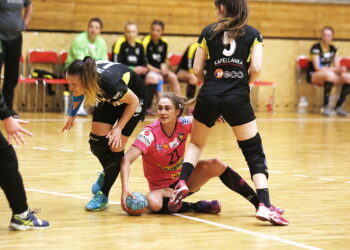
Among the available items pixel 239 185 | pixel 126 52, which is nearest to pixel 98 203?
pixel 239 185

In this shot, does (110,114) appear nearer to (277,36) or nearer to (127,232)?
(127,232)

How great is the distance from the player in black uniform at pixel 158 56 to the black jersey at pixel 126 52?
448mm

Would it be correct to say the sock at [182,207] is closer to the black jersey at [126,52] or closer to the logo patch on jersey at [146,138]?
the logo patch on jersey at [146,138]

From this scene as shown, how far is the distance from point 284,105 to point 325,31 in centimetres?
182

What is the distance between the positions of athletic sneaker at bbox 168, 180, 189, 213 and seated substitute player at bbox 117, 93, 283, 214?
24 centimetres

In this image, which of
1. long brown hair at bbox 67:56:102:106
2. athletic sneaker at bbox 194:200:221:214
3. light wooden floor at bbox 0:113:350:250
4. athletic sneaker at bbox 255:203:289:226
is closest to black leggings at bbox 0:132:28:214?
light wooden floor at bbox 0:113:350:250

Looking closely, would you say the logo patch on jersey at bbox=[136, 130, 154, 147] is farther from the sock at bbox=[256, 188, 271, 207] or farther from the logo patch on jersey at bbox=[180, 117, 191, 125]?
the sock at bbox=[256, 188, 271, 207]

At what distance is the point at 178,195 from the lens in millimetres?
4828

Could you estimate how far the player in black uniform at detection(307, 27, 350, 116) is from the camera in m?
14.2

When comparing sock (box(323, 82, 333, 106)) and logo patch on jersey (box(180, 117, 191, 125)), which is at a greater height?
logo patch on jersey (box(180, 117, 191, 125))

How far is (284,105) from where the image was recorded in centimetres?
1506

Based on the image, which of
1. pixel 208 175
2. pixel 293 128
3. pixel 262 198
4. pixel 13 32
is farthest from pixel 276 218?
pixel 293 128

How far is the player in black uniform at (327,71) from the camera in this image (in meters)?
14.2

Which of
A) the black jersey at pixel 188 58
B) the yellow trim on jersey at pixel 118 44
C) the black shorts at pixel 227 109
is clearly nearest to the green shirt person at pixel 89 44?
the yellow trim on jersey at pixel 118 44
